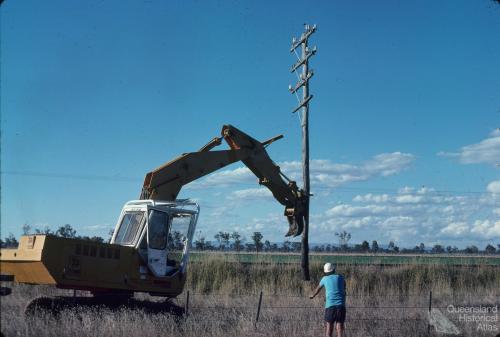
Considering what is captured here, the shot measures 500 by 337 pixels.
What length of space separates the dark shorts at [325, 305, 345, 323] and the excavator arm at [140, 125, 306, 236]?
5.41 m

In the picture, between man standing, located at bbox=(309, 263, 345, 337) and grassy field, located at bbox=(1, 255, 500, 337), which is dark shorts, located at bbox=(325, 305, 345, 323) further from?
grassy field, located at bbox=(1, 255, 500, 337)

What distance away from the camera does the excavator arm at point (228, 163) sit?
15.2 m

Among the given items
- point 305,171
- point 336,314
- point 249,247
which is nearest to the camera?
point 336,314

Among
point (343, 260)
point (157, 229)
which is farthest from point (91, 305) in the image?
point (343, 260)

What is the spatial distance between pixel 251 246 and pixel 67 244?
7808 centimetres

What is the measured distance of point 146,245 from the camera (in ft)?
46.6

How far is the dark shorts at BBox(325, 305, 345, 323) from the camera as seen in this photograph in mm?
11609

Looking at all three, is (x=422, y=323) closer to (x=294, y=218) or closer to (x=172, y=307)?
(x=294, y=218)

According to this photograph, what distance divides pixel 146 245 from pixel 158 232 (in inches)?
16.8

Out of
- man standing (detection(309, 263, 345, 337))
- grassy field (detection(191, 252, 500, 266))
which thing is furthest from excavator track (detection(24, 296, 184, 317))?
grassy field (detection(191, 252, 500, 266))

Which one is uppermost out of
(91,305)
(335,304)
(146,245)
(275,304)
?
(146,245)

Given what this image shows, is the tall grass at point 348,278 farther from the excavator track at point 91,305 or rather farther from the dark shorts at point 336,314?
the dark shorts at point 336,314

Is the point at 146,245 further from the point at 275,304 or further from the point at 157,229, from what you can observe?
the point at 275,304

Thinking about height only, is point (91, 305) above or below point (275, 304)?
above
